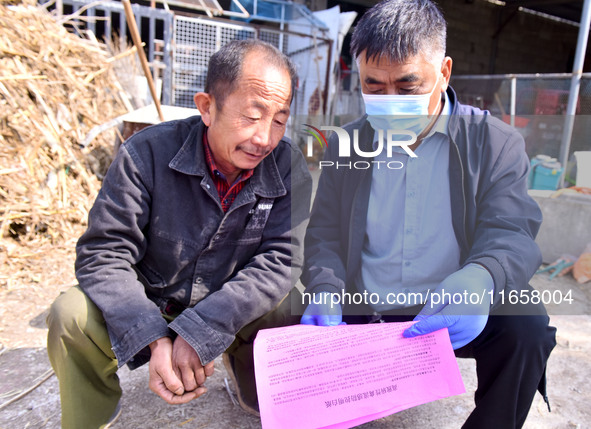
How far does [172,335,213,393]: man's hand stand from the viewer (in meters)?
1.33

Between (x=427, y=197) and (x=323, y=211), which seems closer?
(x=427, y=197)

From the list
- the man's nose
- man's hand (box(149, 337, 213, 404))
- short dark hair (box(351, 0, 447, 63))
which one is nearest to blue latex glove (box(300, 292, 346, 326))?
man's hand (box(149, 337, 213, 404))

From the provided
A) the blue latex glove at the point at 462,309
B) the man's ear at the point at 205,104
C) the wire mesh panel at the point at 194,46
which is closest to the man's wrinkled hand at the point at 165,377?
the blue latex glove at the point at 462,309

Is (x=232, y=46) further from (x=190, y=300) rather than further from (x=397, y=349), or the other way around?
(x=397, y=349)

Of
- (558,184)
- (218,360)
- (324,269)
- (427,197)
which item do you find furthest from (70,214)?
(558,184)

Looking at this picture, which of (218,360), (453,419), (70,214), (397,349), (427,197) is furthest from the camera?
(70,214)

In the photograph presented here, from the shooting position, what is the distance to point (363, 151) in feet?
5.04

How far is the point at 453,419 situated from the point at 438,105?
4.01ft

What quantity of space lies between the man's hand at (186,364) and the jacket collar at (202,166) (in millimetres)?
573

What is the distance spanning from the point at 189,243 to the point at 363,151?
Result: 0.70 meters

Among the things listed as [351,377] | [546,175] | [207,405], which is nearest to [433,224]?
[351,377]

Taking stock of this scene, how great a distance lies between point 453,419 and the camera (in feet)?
5.77

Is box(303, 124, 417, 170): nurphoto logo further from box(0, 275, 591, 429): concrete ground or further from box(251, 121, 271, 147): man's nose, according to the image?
box(0, 275, 591, 429): concrete ground

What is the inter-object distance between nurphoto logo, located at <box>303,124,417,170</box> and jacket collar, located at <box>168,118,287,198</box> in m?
0.17
